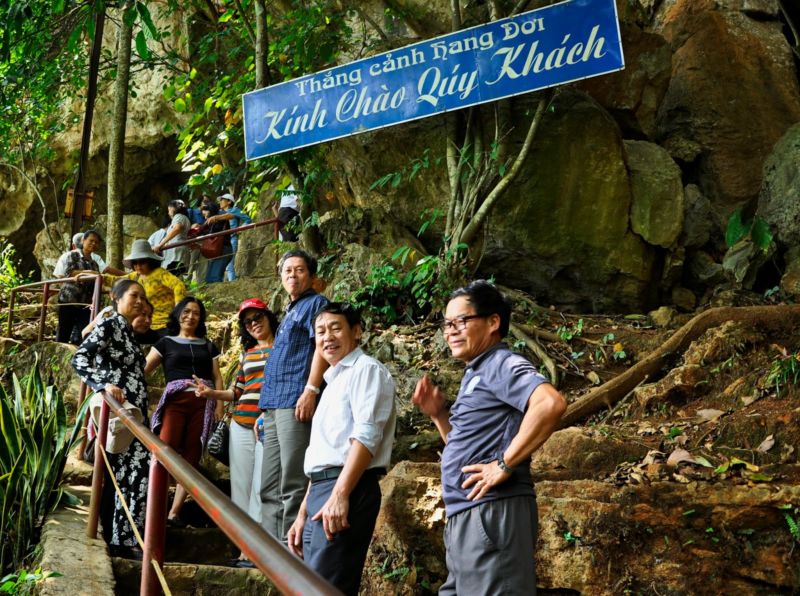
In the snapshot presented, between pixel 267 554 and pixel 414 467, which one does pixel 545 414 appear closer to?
pixel 267 554

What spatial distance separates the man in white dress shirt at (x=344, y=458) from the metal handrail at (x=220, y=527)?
2.54ft

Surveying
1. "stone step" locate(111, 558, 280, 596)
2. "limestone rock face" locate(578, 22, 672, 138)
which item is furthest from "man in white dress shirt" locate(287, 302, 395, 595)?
"limestone rock face" locate(578, 22, 672, 138)

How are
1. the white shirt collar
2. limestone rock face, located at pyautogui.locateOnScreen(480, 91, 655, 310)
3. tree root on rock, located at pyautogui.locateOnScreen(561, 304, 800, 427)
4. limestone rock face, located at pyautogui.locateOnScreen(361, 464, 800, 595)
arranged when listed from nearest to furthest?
the white shirt collar, limestone rock face, located at pyautogui.locateOnScreen(361, 464, 800, 595), tree root on rock, located at pyautogui.locateOnScreen(561, 304, 800, 427), limestone rock face, located at pyautogui.locateOnScreen(480, 91, 655, 310)

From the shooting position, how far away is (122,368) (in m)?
4.54

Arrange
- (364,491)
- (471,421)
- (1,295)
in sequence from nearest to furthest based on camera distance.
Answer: (471,421) < (364,491) < (1,295)

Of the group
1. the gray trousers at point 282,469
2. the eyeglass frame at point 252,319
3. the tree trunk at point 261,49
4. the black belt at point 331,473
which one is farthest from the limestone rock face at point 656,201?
the black belt at point 331,473

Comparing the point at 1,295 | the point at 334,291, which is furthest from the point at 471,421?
the point at 1,295

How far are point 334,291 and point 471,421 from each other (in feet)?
16.9

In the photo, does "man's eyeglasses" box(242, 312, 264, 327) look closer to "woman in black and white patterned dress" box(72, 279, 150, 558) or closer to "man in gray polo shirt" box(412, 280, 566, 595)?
"woman in black and white patterned dress" box(72, 279, 150, 558)

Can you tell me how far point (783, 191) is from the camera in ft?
30.1

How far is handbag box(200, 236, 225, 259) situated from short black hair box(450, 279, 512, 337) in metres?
9.22

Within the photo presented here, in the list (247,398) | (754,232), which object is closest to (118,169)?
(247,398)

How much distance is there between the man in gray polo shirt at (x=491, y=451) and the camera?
2615 millimetres

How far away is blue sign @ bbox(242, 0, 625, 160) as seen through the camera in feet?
22.6
